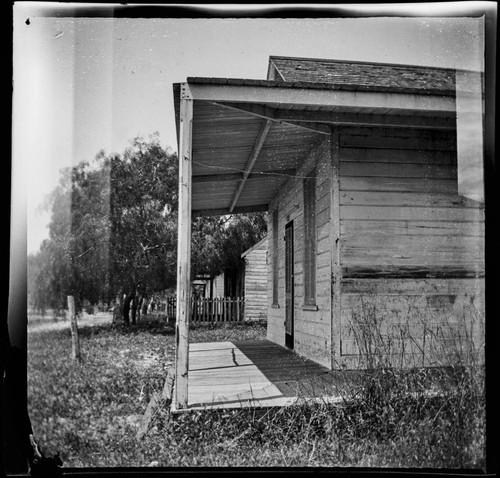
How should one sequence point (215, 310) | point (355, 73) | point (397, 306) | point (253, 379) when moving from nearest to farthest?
point (253, 379)
point (397, 306)
point (355, 73)
point (215, 310)

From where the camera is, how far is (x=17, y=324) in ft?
6.31

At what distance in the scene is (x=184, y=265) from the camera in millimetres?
3980

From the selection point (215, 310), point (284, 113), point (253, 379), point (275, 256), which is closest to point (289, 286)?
point (275, 256)

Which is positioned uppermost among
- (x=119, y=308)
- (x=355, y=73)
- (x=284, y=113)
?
(x=355, y=73)

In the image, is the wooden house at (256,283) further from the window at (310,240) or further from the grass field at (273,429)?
the grass field at (273,429)

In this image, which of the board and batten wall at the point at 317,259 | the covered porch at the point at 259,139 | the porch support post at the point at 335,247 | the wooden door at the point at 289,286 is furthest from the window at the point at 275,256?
the porch support post at the point at 335,247

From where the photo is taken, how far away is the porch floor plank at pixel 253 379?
412cm

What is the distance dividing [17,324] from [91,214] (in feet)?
15.5

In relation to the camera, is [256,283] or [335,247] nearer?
[335,247]

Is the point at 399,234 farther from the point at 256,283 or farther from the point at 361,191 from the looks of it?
the point at 256,283

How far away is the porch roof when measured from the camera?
4.47 m

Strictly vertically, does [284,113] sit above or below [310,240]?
above

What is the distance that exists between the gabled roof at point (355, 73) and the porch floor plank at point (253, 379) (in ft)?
10.2

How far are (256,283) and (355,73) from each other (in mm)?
14020
